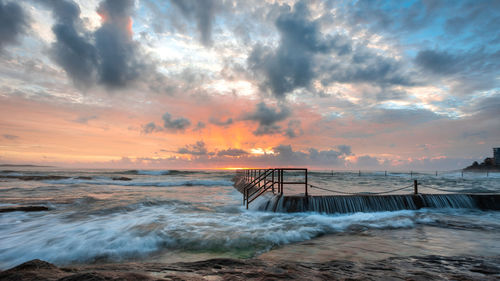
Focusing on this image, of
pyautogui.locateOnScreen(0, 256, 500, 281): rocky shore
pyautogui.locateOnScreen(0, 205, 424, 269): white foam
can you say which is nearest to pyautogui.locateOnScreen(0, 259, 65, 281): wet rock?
pyautogui.locateOnScreen(0, 256, 500, 281): rocky shore

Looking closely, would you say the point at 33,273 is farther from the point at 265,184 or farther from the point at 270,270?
the point at 265,184

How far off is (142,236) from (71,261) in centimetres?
190

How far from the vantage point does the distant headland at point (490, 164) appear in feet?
272

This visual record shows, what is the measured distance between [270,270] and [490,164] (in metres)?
124

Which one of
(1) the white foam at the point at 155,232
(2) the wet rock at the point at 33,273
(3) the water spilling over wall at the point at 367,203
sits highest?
(2) the wet rock at the point at 33,273

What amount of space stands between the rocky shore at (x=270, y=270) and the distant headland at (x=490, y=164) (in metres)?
112

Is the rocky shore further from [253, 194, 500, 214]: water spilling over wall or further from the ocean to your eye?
[253, 194, 500, 214]: water spilling over wall

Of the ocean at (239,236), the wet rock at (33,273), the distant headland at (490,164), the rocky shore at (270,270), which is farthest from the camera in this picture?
the distant headland at (490,164)

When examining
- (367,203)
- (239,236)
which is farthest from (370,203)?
(239,236)

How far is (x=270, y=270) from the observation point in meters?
3.83

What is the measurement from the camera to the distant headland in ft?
272

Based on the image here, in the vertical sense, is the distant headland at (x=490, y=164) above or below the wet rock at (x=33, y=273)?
above

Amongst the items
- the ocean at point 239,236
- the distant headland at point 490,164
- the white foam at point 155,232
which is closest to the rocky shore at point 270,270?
the ocean at point 239,236

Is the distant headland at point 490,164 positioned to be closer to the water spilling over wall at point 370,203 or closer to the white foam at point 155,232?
the water spilling over wall at point 370,203
